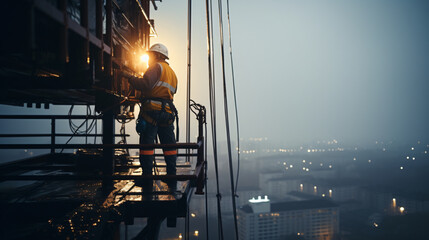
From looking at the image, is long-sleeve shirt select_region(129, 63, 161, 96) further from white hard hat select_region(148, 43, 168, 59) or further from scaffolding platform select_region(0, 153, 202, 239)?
scaffolding platform select_region(0, 153, 202, 239)

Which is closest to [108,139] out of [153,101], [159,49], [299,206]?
[153,101]

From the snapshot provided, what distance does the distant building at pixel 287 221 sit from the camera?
144 feet

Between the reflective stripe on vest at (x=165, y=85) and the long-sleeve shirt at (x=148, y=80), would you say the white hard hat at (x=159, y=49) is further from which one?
the reflective stripe on vest at (x=165, y=85)

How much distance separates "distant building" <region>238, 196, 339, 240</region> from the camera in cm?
4388

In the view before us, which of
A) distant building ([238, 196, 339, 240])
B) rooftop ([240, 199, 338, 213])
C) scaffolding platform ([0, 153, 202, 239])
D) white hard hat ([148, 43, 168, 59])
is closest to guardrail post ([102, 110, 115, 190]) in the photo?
scaffolding platform ([0, 153, 202, 239])

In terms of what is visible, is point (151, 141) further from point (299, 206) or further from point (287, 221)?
point (299, 206)

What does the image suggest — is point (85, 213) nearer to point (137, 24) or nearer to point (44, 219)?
point (44, 219)

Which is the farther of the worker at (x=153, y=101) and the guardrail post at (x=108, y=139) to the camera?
the guardrail post at (x=108, y=139)

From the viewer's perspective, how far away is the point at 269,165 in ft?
286

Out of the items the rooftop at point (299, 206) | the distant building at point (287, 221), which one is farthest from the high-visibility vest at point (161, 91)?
the rooftop at point (299, 206)

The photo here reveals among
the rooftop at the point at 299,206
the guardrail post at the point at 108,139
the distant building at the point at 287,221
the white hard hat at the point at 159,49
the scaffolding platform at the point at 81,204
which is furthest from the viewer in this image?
the rooftop at the point at 299,206

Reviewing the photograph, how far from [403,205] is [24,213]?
2487 inches

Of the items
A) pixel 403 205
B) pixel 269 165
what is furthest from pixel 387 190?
pixel 269 165

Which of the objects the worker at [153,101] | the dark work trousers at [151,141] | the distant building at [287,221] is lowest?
the distant building at [287,221]
